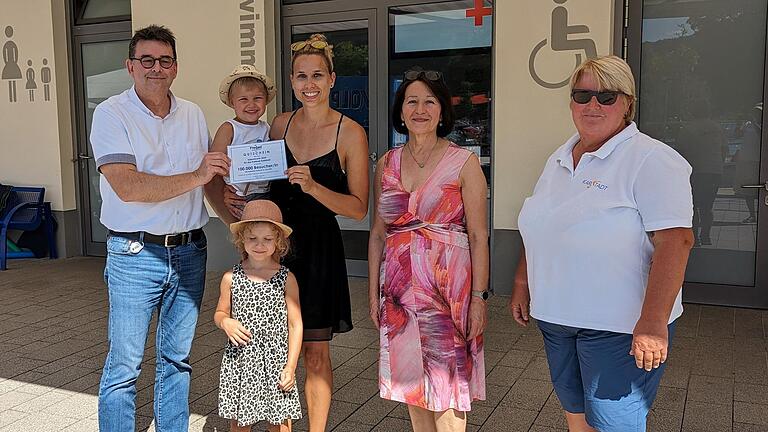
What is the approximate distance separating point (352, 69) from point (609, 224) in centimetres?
512

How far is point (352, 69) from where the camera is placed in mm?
6832

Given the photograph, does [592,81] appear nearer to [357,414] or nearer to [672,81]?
[357,414]

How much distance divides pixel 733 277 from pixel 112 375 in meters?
4.95

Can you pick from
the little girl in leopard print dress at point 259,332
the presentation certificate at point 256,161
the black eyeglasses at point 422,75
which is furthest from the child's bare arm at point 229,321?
the black eyeglasses at point 422,75

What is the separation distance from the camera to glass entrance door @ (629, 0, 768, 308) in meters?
5.51

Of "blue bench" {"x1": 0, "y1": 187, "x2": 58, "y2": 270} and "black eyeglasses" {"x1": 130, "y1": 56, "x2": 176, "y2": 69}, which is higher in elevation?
"black eyeglasses" {"x1": 130, "y1": 56, "x2": 176, "y2": 69}

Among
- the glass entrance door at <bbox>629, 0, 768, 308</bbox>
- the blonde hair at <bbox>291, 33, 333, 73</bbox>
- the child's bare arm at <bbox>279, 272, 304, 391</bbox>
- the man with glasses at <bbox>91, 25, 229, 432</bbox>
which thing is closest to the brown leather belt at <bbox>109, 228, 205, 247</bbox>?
the man with glasses at <bbox>91, 25, 229, 432</bbox>

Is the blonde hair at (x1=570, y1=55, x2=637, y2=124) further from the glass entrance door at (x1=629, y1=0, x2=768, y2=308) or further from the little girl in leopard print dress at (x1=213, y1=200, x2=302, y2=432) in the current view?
the glass entrance door at (x1=629, y1=0, x2=768, y2=308)

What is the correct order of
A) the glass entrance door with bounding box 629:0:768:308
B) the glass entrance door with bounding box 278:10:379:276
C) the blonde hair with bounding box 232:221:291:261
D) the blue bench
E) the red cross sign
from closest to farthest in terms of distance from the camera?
the blonde hair with bounding box 232:221:291:261
the glass entrance door with bounding box 629:0:768:308
the red cross sign
the glass entrance door with bounding box 278:10:379:276
the blue bench

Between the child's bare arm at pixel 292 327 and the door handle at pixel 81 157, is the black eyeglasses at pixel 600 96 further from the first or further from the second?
the door handle at pixel 81 157

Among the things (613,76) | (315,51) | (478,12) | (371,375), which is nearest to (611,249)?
(613,76)

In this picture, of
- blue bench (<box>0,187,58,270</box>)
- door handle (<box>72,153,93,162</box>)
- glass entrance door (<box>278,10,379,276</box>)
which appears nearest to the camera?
glass entrance door (<box>278,10,379,276</box>)

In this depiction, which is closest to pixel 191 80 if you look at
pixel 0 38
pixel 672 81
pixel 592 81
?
pixel 0 38

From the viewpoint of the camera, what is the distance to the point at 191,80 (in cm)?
721
